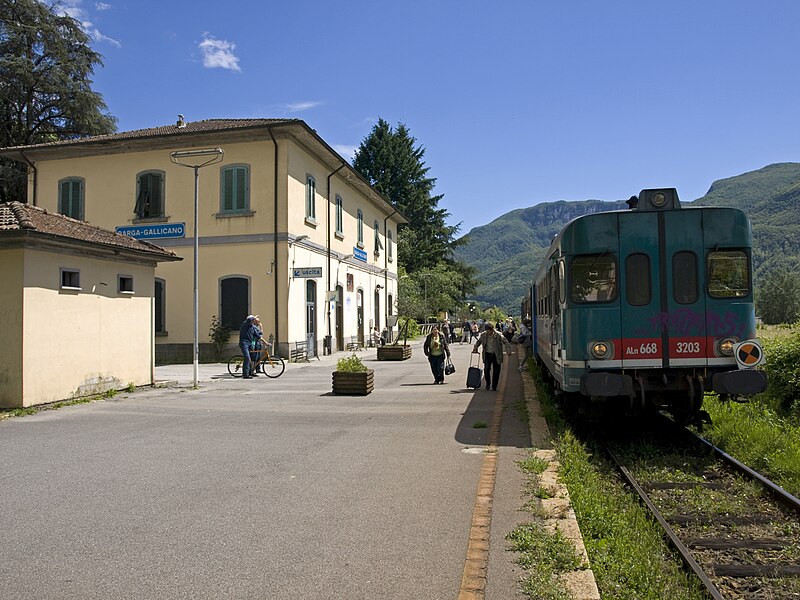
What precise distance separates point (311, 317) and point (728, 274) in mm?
18799

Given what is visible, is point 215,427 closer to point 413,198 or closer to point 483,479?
point 483,479

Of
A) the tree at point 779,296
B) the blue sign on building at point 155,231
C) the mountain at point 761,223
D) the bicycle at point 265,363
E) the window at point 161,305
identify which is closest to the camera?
the bicycle at point 265,363

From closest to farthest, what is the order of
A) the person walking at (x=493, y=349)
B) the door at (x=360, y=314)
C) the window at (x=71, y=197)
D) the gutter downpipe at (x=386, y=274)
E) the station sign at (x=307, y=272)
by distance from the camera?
1. the person walking at (x=493, y=349)
2. the station sign at (x=307, y=272)
3. the window at (x=71, y=197)
4. the door at (x=360, y=314)
5. the gutter downpipe at (x=386, y=274)

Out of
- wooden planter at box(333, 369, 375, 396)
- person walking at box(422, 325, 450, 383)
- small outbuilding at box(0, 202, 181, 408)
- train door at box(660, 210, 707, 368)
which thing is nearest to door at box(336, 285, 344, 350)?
person walking at box(422, 325, 450, 383)

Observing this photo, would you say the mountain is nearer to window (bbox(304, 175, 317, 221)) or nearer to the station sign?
window (bbox(304, 175, 317, 221))

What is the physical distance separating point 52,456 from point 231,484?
9.50 feet

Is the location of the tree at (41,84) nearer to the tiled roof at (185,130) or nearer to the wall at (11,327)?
the tiled roof at (185,130)

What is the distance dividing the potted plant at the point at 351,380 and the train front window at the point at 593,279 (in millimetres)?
6433

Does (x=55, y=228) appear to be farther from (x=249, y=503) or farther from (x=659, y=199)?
(x=659, y=199)

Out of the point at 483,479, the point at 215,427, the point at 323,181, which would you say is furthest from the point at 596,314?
the point at 323,181

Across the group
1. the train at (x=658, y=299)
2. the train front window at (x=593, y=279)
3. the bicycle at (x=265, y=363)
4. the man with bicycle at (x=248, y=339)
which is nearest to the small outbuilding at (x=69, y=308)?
the man with bicycle at (x=248, y=339)

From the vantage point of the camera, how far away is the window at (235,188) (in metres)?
23.3

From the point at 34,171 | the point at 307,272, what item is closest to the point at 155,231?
the point at 307,272

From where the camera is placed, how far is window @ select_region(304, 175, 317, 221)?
25.1 meters
